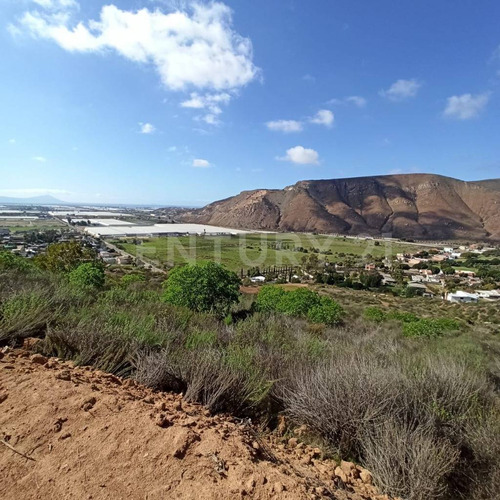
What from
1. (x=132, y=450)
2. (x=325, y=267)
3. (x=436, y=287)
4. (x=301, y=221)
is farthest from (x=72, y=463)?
(x=301, y=221)

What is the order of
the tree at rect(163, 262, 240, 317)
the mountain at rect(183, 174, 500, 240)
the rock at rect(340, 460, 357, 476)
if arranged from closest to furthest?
1. the rock at rect(340, 460, 357, 476)
2. the tree at rect(163, 262, 240, 317)
3. the mountain at rect(183, 174, 500, 240)

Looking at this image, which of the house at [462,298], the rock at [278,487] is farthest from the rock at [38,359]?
the house at [462,298]

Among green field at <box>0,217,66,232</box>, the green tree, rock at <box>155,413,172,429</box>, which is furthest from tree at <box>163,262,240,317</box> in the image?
green field at <box>0,217,66,232</box>

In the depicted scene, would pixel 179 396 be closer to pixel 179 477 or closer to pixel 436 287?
pixel 179 477

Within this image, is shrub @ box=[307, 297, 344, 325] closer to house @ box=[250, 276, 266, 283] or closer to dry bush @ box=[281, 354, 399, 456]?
dry bush @ box=[281, 354, 399, 456]

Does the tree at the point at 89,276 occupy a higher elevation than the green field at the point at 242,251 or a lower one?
higher

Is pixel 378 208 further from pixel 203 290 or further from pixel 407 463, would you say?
pixel 407 463

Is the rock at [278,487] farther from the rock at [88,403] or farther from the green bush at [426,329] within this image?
the green bush at [426,329]
